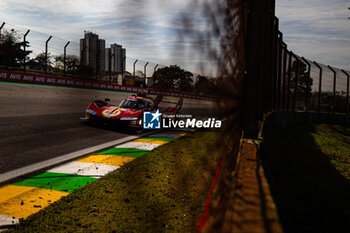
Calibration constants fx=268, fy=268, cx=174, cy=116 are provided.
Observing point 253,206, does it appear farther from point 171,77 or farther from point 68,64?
point 68,64

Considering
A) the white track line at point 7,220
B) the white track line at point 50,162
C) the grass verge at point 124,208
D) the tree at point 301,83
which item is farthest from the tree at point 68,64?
the white track line at point 7,220

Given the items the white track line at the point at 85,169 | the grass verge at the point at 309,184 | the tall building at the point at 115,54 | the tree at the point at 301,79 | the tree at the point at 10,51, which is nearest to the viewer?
the tall building at the point at 115,54

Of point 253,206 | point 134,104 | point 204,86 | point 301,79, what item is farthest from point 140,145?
point 301,79

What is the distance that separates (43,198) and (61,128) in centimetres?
454

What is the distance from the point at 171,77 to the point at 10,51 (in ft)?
77.6

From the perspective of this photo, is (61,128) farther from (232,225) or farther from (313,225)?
(232,225)

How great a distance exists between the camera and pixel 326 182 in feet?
16.4

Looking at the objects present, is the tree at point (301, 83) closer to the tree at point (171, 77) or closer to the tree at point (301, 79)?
the tree at point (301, 79)

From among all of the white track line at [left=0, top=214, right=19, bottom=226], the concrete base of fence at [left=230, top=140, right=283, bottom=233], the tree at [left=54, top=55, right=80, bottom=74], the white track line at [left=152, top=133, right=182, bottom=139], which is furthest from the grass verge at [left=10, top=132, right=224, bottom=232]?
the tree at [left=54, top=55, right=80, bottom=74]

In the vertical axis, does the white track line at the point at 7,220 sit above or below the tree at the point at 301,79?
below

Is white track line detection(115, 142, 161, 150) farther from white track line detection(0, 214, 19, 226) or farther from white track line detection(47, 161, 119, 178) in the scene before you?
white track line detection(0, 214, 19, 226)

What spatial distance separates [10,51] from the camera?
20344mm

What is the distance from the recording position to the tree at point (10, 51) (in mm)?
19250

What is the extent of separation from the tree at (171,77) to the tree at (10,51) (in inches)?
837
